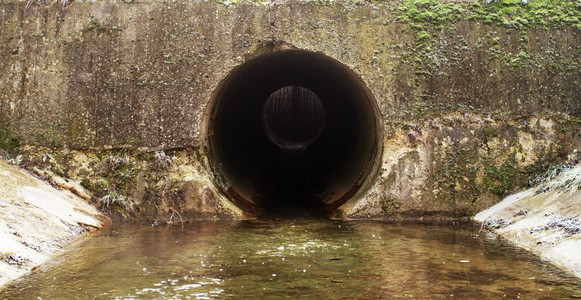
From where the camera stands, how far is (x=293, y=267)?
14.9 feet

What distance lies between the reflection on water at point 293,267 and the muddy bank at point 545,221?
0.20 metres

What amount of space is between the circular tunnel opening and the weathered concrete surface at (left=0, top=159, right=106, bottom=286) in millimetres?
2055

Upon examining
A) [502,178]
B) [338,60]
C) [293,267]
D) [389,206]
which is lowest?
[293,267]

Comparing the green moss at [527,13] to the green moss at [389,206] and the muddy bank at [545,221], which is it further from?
the green moss at [389,206]

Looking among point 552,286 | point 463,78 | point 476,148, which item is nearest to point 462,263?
point 552,286

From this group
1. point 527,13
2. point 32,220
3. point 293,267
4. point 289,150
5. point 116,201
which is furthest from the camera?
point 289,150

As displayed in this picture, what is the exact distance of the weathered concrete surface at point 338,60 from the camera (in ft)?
23.6

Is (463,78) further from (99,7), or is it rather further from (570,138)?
(99,7)

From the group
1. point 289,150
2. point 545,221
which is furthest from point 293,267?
point 289,150

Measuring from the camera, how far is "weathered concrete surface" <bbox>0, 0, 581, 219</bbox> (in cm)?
721

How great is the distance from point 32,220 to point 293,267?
3.03m

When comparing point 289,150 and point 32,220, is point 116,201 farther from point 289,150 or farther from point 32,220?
point 289,150

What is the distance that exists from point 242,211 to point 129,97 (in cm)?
227

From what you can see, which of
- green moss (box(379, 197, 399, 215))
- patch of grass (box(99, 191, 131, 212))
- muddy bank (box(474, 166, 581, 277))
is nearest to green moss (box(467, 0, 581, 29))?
muddy bank (box(474, 166, 581, 277))
